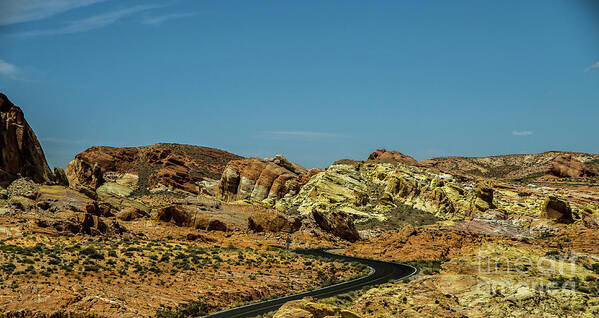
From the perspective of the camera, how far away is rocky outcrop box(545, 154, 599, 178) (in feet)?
484

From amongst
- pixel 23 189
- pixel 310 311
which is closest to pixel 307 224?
pixel 23 189

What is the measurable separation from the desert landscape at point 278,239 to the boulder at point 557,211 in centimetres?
19

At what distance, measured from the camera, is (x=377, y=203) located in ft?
322

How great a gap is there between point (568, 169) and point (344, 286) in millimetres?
133054

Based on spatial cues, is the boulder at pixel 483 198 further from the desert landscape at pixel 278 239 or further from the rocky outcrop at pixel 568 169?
the rocky outcrop at pixel 568 169

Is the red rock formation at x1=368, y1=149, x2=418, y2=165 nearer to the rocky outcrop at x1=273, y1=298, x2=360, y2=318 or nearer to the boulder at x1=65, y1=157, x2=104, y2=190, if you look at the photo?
the boulder at x1=65, y1=157, x2=104, y2=190

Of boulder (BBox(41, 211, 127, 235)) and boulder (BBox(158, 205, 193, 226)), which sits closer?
boulder (BBox(41, 211, 127, 235))

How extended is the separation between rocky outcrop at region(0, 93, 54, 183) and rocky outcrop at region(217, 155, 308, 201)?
3540 centimetres

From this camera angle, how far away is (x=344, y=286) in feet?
131

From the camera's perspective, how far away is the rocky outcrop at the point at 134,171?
112062mm

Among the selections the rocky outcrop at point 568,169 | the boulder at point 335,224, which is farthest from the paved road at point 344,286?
the rocky outcrop at point 568,169

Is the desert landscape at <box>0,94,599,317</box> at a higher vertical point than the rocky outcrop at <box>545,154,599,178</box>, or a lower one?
lower

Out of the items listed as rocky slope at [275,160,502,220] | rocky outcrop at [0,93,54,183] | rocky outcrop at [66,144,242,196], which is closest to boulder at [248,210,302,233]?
rocky slope at [275,160,502,220]

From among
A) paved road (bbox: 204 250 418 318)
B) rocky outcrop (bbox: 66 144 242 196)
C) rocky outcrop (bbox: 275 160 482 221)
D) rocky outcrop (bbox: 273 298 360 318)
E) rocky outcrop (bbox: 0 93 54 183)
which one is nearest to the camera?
rocky outcrop (bbox: 273 298 360 318)
